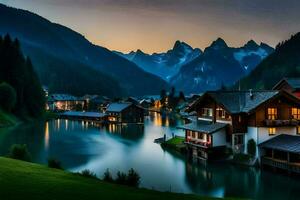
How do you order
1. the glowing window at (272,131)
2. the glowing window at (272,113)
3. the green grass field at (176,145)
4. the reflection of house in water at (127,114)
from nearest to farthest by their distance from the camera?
the glowing window at (272,131)
the glowing window at (272,113)
the green grass field at (176,145)
the reflection of house in water at (127,114)

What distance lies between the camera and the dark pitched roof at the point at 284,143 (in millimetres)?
42912

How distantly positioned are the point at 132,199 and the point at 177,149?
41032 mm

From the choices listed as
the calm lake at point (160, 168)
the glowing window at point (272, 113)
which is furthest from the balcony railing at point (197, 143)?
the glowing window at point (272, 113)

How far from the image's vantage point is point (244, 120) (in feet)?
167

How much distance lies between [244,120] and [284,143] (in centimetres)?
677

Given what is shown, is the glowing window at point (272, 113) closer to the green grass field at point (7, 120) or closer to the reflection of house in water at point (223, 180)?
the reflection of house in water at point (223, 180)

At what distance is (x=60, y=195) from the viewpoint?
817 inches

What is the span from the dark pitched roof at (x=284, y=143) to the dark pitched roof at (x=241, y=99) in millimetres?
4631

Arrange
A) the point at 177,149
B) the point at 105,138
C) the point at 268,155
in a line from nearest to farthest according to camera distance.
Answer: the point at 268,155
the point at 177,149
the point at 105,138

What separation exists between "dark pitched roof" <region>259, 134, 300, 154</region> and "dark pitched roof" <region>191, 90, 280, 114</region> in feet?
15.2

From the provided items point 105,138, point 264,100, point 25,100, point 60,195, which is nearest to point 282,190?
point 264,100

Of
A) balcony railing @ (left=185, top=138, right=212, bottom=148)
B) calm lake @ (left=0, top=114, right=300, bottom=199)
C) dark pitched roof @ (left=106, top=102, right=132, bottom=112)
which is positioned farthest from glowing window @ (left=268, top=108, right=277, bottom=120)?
dark pitched roof @ (left=106, top=102, right=132, bottom=112)

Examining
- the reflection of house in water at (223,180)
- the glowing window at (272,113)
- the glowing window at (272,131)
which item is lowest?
the reflection of house in water at (223,180)

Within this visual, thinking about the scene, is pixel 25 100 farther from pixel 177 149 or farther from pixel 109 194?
pixel 109 194
